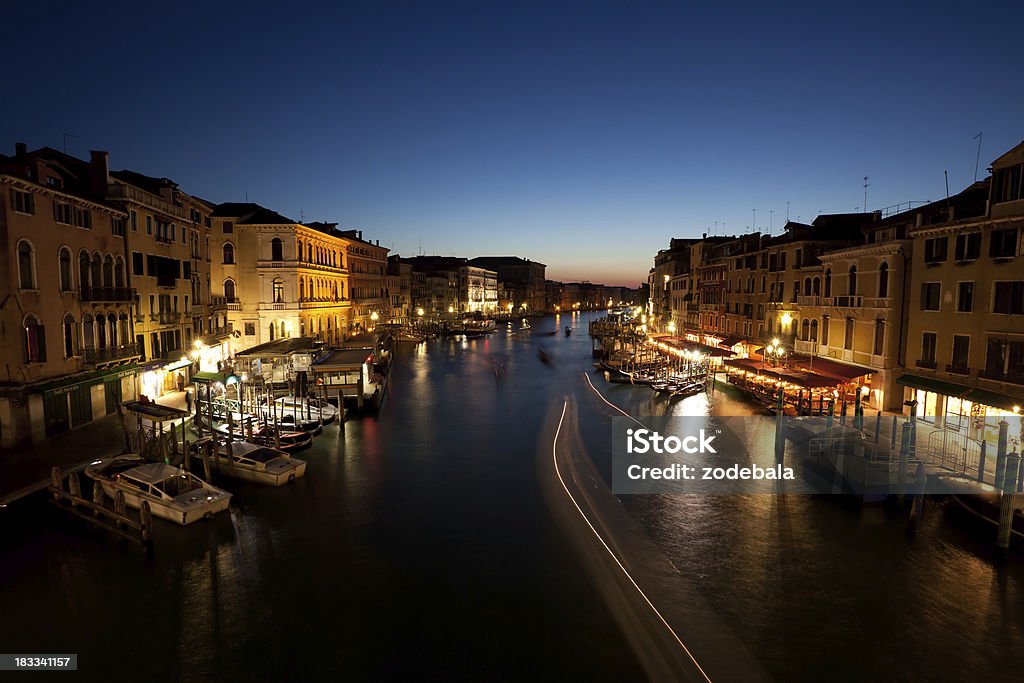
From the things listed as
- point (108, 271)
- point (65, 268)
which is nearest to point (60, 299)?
point (65, 268)

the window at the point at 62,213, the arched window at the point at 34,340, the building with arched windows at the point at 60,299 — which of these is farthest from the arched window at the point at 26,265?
the window at the point at 62,213

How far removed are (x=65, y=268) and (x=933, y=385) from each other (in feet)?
121

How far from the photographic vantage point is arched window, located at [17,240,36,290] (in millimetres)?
20703

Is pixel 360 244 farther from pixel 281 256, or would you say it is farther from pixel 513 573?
pixel 513 573

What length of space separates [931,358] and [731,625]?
1894 cm

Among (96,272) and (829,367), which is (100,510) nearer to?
(96,272)

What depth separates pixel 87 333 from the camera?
24.6 meters

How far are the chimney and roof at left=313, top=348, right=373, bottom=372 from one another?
44.4 ft

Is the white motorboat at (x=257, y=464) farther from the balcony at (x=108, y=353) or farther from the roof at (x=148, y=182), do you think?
the roof at (x=148, y=182)

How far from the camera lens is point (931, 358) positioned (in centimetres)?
2423

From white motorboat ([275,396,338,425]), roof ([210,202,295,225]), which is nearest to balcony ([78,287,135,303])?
white motorboat ([275,396,338,425])

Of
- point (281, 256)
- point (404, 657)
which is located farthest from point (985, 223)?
point (281, 256)

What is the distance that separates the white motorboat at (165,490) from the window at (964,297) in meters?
28.5

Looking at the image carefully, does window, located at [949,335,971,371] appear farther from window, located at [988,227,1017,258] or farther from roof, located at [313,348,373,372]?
roof, located at [313,348,373,372]
